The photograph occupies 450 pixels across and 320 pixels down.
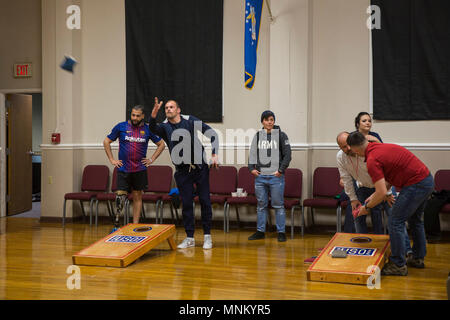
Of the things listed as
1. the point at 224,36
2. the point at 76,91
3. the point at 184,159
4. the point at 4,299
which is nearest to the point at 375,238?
the point at 184,159

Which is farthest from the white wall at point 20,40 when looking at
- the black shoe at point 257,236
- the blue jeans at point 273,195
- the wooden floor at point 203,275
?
the black shoe at point 257,236

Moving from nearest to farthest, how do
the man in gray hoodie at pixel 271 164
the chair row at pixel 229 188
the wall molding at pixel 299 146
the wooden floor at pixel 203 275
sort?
1. the wooden floor at pixel 203 275
2. the man in gray hoodie at pixel 271 164
3. the chair row at pixel 229 188
4. the wall molding at pixel 299 146

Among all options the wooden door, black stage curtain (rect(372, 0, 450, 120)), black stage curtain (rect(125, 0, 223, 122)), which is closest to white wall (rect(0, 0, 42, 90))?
the wooden door

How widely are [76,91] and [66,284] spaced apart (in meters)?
4.85

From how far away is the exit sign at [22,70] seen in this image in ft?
27.9

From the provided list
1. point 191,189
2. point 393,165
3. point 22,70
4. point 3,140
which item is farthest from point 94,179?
point 393,165

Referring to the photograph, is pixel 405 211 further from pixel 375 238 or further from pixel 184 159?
pixel 184 159

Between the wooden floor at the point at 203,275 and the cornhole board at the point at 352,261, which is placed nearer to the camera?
the wooden floor at the point at 203,275

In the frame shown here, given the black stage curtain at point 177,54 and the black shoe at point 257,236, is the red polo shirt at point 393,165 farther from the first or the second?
the black stage curtain at point 177,54

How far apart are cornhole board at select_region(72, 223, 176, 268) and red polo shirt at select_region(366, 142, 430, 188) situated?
2.32m

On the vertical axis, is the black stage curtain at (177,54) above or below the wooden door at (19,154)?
above

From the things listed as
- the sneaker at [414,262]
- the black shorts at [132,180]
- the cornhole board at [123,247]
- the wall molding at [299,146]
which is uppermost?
the wall molding at [299,146]

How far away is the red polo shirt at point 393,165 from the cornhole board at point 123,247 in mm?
2317

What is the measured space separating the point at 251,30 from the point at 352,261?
355cm
